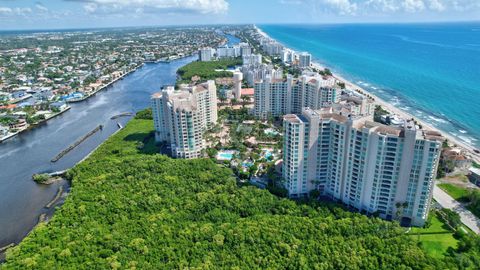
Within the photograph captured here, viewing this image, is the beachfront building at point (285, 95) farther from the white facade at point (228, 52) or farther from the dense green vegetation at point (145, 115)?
the white facade at point (228, 52)

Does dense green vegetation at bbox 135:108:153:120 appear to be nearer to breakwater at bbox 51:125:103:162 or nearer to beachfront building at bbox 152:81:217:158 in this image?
breakwater at bbox 51:125:103:162

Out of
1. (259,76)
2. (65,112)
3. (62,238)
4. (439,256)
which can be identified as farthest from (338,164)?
(65,112)

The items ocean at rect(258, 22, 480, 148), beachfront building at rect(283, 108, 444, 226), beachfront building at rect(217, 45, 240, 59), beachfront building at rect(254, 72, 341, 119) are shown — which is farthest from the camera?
beachfront building at rect(217, 45, 240, 59)

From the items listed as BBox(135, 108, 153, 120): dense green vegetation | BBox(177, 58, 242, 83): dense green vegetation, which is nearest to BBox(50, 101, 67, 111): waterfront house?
BBox(135, 108, 153, 120): dense green vegetation

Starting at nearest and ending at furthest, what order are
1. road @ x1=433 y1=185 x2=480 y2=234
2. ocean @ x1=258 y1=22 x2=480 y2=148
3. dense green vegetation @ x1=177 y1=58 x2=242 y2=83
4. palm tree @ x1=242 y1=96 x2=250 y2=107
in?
road @ x1=433 y1=185 x2=480 y2=234 < ocean @ x1=258 y1=22 x2=480 y2=148 < palm tree @ x1=242 y1=96 x2=250 y2=107 < dense green vegetation @ x1=177 y1=58 x2=242 y2=83

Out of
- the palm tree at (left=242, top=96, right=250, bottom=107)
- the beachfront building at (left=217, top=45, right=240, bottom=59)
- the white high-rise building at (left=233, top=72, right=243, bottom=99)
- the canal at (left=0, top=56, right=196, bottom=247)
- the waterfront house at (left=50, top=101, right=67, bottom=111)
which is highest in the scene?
the beachfront building at (left=217, top=45, right=240, bottom=59)

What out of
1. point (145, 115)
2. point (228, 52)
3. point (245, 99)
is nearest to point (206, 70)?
point (228, 52)

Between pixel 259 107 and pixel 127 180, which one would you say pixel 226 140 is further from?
pixel 127 180
